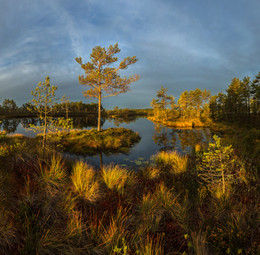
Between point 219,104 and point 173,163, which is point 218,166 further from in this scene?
point 219,104

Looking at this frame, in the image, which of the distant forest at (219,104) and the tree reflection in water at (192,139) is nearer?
the tree reflection in water at (192,139)

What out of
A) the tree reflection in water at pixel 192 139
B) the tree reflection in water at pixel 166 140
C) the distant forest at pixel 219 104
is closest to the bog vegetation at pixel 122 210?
the tree reflection in water at pixel 166 140

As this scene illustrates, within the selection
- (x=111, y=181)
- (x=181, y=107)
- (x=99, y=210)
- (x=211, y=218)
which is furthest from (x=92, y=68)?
(x=181, y=107)

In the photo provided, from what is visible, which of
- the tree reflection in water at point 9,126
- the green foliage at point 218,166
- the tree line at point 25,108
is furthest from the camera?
the tree line at point 25,108

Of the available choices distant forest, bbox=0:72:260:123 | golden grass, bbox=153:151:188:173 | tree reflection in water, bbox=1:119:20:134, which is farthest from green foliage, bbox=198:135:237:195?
distant forest, bbox=0:72:260:123

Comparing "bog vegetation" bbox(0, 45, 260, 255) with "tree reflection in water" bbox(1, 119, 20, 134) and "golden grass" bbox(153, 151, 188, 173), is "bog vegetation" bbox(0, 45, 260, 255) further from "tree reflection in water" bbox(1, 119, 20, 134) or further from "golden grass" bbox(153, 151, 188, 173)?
"tree reflection in water" bbox(1, 119, 20, 134)

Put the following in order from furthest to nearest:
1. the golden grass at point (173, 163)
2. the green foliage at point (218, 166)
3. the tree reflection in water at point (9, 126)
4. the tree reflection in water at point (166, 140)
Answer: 1. the tree reflection in water at point (9, 126)
2. the tree reflection in water at point (166, 140)
3. the golden grass at point (173, 163)
4. the green foliage at point (218, 166)

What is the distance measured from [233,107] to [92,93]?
56207mm

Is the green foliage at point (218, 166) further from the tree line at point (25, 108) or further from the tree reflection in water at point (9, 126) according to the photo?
the tree line at point (25, 108)

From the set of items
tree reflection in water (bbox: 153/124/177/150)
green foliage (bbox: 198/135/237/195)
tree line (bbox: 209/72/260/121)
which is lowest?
tree reflection in water (bbox: 153/124/177/150)

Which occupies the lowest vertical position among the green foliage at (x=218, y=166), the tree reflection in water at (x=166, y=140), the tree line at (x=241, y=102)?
the tree reflection in water at (x=166, y=140)

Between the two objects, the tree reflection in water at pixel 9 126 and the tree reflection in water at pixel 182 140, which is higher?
the tree reflection in water at pixel 9 126

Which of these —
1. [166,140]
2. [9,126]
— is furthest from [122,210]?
[9,126]

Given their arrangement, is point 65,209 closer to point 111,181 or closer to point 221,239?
point 111,181
